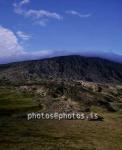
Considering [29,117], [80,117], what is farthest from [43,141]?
[80,117]

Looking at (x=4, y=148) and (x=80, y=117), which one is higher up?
(x=4, y=148)

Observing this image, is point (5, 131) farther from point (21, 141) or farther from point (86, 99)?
point (86, 99)

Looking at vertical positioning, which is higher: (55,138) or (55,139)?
(55,139)

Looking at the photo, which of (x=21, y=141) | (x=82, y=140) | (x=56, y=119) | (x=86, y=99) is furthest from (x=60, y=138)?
(x=86, y=99)

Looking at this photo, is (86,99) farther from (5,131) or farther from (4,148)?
(4,148)

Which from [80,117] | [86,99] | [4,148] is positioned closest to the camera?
[4,148]

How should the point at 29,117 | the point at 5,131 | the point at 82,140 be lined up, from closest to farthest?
1. the point at 82,140
2. the point at 5,131
3. the point at 29,117

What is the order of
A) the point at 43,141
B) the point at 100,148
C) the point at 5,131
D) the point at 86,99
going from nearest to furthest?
the point at 100,148, the point at 43,141, the point at 5,131, the point at 86,99

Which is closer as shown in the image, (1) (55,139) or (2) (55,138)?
(1) (55,139)

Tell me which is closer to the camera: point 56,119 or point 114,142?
point 114,142
